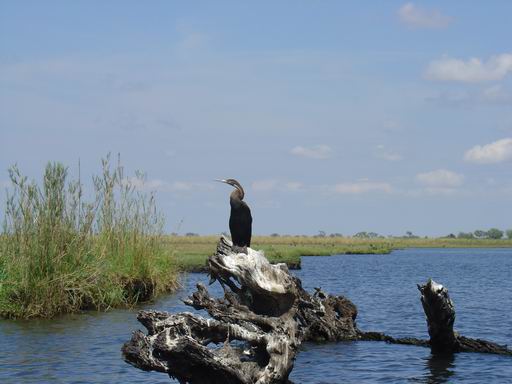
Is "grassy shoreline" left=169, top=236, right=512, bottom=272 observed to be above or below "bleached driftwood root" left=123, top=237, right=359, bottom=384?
above

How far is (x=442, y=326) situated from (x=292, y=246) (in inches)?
2503

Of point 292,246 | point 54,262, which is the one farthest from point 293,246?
point 54,262

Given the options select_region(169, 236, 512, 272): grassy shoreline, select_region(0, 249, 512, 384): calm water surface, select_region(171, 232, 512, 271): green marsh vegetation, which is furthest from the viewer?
select_region(171, 232, 512, 271): green marsh vegetation

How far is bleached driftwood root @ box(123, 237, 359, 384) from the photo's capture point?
31.0 feet

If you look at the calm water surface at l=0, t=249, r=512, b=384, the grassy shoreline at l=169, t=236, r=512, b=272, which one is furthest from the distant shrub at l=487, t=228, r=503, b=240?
the calm water surface at l=0, t=249, r=512, b=384

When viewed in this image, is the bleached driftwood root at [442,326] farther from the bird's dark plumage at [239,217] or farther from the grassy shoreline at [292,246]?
the grassy shoreline at [292,246]

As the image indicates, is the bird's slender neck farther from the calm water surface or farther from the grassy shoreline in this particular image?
the grassy shoreline

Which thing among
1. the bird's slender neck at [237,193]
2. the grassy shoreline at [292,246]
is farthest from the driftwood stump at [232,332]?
the grassy shoreline at [292,246]

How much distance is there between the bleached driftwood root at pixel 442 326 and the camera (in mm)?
13461

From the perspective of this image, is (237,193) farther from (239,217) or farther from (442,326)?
(442,326)

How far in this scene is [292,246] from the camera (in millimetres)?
77750

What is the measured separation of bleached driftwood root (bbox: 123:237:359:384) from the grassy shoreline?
13.5m

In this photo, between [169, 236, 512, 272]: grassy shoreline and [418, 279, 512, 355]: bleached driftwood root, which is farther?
[169, 236, 512, 272]: grassy shoreline

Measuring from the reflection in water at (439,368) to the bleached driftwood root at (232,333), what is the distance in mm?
3215
